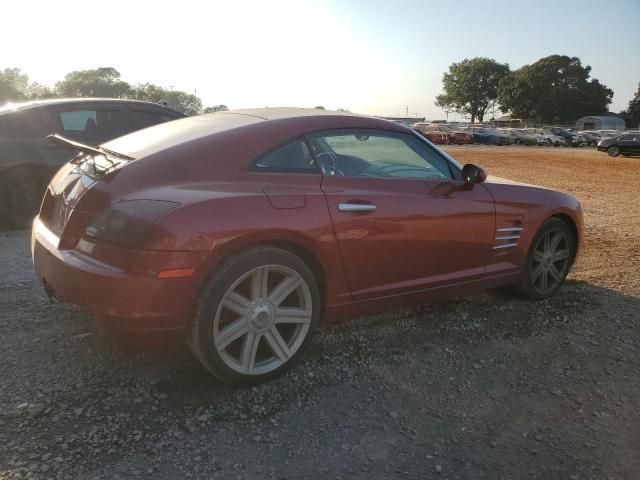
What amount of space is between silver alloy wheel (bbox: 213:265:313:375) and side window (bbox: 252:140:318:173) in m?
0.55

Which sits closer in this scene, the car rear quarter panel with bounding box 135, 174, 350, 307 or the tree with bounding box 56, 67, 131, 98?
the car rear quarter panel with bounding box 135, 174, 350, 307

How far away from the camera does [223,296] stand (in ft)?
8.86

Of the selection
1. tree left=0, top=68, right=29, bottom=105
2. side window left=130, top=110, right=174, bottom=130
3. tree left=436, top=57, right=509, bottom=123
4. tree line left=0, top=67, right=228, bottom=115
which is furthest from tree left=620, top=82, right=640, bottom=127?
side window left=130, top=110, right=174, bottom=130

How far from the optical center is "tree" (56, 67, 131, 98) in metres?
65.3

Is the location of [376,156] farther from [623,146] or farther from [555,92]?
[555,92]

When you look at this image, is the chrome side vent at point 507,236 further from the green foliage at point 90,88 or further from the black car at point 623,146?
the green foliage at point 90,88

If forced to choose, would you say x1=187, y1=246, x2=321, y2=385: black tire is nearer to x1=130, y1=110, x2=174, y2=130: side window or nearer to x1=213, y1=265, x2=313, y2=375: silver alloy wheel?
x1=213, y1=265, x2=313, y2=375: silver alloy wheel

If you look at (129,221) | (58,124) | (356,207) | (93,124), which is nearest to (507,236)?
(356,207)

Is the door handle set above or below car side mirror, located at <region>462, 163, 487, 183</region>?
below

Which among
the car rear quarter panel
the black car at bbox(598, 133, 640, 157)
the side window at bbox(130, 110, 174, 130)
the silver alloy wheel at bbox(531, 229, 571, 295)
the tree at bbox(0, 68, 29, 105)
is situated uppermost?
the tree at bbox(0, 68, 29, 105)

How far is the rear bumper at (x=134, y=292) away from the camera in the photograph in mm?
2510

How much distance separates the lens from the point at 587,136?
→ 51125 mm

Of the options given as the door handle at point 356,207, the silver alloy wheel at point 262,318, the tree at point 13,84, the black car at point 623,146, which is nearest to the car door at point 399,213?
the door handle at point 356,207

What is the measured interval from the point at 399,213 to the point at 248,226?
1025mm
